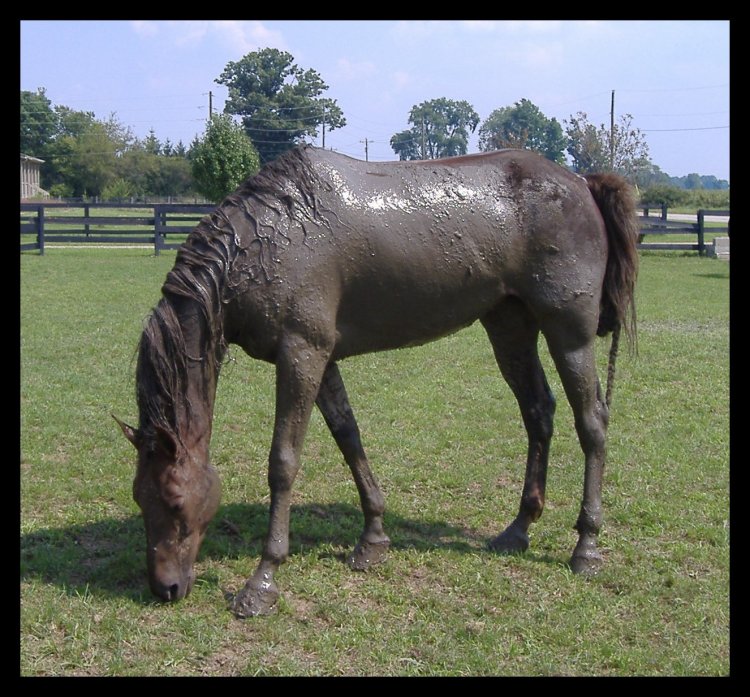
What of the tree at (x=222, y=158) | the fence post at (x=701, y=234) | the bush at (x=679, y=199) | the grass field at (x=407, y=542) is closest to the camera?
the grass field at (x=407, y=542)

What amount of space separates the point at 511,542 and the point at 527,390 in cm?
93

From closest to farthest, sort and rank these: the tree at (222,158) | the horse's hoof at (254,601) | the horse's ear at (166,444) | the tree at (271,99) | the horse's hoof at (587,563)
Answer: the horse's ear at (166,444)
the horse's hoof at (254,601)
the horse's hoof at (587,563)
the tree at (222,158)
the tree at (271,99)

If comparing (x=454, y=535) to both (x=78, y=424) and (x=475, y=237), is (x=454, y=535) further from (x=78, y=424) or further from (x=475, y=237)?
(x=78, y=424)

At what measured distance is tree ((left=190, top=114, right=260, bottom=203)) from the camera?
28.0 m

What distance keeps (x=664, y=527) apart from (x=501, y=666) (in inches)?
79.6

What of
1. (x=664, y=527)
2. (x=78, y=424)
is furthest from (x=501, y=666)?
(x=78, y=424)

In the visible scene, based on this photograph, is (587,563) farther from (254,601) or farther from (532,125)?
(532,125)

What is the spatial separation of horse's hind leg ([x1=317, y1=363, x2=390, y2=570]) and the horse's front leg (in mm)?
474

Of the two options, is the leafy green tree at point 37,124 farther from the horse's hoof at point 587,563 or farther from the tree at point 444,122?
the horse's hoof at point 587,563

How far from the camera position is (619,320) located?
185 inches

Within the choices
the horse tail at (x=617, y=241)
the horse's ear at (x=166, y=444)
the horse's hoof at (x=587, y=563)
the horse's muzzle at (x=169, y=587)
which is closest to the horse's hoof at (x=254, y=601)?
the horse's muzzle at (x=169, y=587)

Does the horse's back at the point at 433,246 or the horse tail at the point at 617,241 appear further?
the horse tail at the point at 617,241

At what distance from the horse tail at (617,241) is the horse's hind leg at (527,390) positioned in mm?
451

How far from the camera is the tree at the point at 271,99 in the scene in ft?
181
